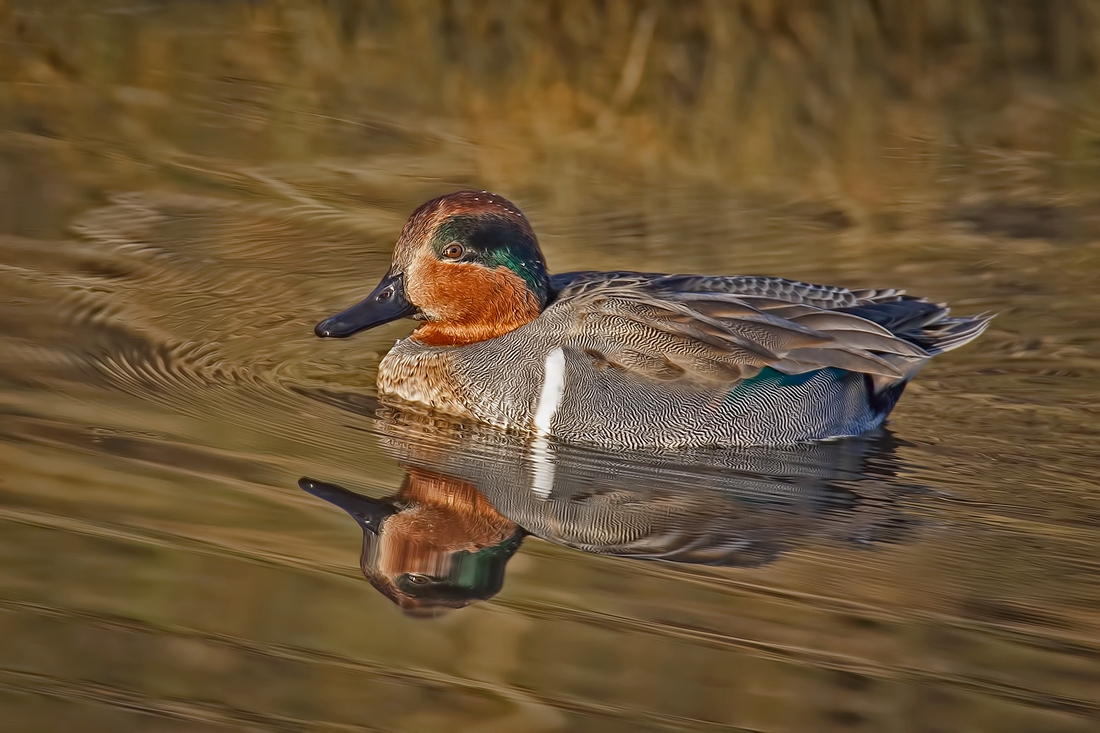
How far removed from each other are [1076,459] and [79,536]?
3760mm

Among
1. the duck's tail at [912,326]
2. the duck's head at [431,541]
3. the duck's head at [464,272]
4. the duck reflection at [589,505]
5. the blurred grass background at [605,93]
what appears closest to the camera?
the duck's head at [431,541]

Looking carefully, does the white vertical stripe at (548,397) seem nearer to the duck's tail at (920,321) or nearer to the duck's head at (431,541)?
the duck's head at (431,541)

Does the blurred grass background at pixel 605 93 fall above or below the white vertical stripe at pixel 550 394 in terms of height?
above

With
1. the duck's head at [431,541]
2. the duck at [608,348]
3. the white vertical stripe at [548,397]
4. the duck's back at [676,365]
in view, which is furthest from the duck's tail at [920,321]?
the duck's head at [431,541]

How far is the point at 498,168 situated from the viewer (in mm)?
9172

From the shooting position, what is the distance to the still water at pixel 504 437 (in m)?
3.92

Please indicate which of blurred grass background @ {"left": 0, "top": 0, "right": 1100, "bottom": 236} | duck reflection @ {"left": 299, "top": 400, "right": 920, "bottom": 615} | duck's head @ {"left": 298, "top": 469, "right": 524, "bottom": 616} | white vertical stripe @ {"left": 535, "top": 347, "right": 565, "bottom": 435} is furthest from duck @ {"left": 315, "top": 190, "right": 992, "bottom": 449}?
blurred grass background @ {"left": 0, "top": 0, "right": 1100, "bottom": 236}

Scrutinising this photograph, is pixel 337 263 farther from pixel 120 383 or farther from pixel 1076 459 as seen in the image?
pixel 1076 459

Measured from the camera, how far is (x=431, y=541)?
476cm

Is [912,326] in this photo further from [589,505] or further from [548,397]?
[589,505]

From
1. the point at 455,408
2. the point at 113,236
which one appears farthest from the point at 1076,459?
the point at 113,236

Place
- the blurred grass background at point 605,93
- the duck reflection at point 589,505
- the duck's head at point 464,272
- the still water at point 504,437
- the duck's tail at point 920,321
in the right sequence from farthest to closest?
the blurred grass background at point 605,93
the duck's tail at point 920,321
the duck's head at point 464,272
the duck reflection at point 589,505
the still water at point 504,437

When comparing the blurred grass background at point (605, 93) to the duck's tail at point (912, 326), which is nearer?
the duck's tail at point (912, 326)

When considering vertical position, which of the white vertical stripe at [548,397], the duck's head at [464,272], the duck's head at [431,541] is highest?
the duck's head at [464,272]
